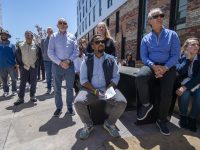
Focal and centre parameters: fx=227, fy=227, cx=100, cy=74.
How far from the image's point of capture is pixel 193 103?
3855 millimetres

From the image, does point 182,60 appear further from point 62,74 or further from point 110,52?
point 62,74

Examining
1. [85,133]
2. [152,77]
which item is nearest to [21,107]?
[85,133]

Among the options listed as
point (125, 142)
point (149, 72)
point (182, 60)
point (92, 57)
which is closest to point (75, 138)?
point (125, 142)

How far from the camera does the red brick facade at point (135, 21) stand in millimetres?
6871

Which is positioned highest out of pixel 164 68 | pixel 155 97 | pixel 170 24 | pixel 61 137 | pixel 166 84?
pixel 170 24

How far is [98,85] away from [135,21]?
830 cm

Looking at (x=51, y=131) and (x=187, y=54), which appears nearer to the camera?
(x=51, y=131)

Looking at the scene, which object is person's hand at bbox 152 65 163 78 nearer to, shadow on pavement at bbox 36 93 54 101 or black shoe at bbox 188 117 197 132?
black shoe at bbox 188 117 197 132

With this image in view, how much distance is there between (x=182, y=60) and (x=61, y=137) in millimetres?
2604

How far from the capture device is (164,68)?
3627mm

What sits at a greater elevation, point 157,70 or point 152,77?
point 157,70

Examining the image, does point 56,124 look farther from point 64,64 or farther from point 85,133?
point 64,64

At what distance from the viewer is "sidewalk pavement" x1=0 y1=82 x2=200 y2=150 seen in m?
3.42

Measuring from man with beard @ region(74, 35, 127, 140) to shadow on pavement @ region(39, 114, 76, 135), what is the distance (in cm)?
62
